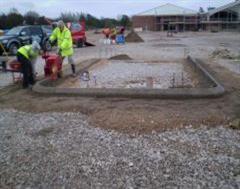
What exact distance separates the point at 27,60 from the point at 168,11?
71.6m

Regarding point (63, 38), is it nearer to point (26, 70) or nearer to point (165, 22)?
point (26, 70)

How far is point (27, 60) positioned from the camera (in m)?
9.00

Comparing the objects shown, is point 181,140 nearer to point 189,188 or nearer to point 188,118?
point 188,118

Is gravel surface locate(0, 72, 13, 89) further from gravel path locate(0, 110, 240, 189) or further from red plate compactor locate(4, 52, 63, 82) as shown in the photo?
gravel path locate(0, 110, 240, 189)

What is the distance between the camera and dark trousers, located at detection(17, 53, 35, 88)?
29.4ft

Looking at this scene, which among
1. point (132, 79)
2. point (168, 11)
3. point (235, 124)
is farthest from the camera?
point (168, 11)

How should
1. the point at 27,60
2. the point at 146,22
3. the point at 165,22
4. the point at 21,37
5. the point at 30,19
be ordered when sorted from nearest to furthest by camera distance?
the point at 27,60 < the point at 21,37 < the point at 30,19 < the point at 165,22 < the point at 146,22

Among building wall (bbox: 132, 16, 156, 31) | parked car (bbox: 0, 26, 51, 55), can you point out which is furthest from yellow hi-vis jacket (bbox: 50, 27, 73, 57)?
building wall (bbox: 132, 16, 156, 31)

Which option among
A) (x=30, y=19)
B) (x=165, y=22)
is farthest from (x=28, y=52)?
(x=165, y=22)

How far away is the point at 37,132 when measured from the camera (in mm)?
5684

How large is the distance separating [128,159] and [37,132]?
79.1 inches

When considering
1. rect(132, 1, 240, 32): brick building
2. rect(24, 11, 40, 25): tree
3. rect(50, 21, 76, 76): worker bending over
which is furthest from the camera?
rect(132, 1, 240, 32): brick building

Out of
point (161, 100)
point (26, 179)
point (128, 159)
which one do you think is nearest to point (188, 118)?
point (161, 100)

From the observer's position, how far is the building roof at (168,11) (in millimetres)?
Answer: 74331
